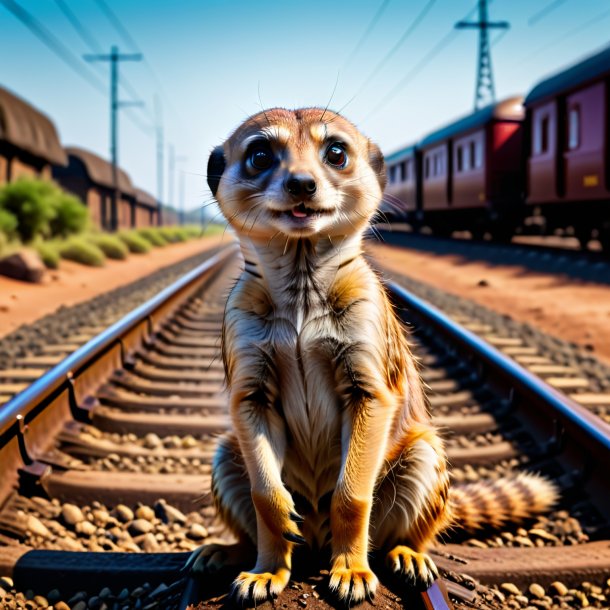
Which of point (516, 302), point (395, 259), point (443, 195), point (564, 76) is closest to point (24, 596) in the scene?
point (516, 302)

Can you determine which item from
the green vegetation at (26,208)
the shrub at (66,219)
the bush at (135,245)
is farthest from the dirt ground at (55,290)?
the bush at (135,245)

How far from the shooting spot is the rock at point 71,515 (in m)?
3.02

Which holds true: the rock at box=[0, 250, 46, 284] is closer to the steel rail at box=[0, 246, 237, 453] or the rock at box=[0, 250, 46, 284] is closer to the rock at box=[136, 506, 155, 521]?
the steel rail at box=[0, 246, 237, 453]

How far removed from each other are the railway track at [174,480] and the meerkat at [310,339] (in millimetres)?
169

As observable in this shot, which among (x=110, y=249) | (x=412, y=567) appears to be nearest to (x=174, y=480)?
(x=412, y=567)

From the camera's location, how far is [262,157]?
6.43 ft

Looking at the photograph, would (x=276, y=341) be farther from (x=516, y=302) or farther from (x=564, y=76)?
(x=564, y=76)

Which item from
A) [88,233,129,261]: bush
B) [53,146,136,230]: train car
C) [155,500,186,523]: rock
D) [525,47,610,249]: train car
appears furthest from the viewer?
[53,146,136,230]: train car

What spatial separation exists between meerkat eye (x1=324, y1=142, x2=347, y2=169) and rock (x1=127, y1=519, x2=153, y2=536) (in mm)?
1774

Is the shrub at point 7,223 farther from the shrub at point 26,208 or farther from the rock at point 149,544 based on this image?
the rock at point 149,544

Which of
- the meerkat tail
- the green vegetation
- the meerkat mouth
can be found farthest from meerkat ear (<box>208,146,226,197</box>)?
the green vegetation

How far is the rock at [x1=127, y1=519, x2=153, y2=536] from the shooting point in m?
3.01

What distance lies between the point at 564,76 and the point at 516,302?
7.03 m

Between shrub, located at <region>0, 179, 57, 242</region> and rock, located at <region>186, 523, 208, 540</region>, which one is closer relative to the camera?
rock, located at <region>186, 523, 208, 540</region>
